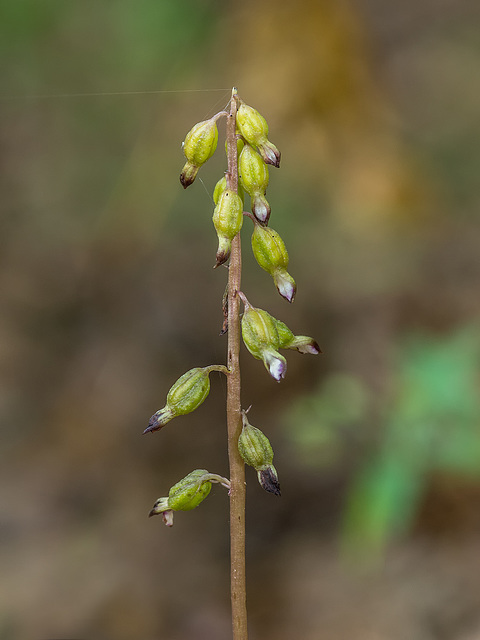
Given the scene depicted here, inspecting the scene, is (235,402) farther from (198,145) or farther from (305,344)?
(198,145)

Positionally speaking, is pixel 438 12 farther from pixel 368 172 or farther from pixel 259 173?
pixel 259 173

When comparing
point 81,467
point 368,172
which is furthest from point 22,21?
point 81,467

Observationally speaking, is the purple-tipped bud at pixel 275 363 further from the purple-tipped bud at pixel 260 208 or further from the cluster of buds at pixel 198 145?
the cluster of buds at pixel 198 145

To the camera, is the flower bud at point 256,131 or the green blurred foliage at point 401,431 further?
the green blurred foliage at point 401,431

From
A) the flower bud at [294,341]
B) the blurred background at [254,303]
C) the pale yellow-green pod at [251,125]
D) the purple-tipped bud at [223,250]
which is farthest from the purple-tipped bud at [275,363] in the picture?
the blurred background at [254,303]

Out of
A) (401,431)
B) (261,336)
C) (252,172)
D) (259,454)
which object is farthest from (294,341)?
(401,431)
